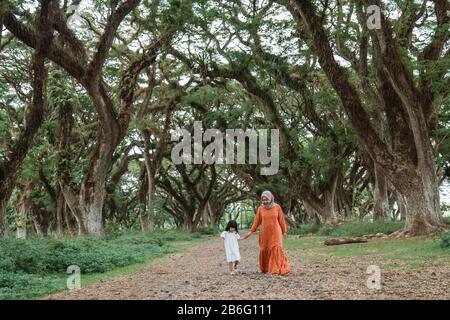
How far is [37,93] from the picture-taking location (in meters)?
13.4

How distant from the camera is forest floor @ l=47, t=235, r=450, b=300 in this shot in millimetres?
6926

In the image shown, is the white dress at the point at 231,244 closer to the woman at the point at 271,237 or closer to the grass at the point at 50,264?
the woman at the point at 271,237

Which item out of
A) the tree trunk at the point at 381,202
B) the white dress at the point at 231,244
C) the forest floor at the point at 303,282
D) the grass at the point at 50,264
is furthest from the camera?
the tree trunk at the point at 381,202

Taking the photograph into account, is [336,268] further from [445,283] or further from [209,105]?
[209,105]

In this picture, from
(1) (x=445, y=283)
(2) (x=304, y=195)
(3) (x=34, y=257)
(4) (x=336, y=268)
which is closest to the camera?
(1) (x=445, y=283)

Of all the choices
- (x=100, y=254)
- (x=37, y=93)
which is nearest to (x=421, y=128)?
(x=100, y=254)

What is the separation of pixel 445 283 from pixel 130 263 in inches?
337

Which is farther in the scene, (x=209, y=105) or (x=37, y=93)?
(x=209, y=105)

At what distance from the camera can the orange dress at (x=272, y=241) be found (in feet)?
30.3

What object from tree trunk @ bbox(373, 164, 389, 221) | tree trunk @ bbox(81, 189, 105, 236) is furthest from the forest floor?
tree trunk @ bbox(373, 164, 389, 221)

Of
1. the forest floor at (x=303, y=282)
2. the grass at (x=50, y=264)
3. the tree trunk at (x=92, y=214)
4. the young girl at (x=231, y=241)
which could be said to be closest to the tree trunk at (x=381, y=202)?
the forest floor at (x=303, y=282)

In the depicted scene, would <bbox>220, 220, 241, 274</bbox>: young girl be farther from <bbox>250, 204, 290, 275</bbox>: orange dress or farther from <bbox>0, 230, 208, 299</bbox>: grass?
<bbox>0, 230, 208, 299</bbox>: grass

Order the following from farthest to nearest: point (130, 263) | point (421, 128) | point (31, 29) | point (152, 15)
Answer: point (152, 15) < point (421, 128) < point (31, 29) < point (130, 263)

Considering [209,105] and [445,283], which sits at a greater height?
[209,105]
